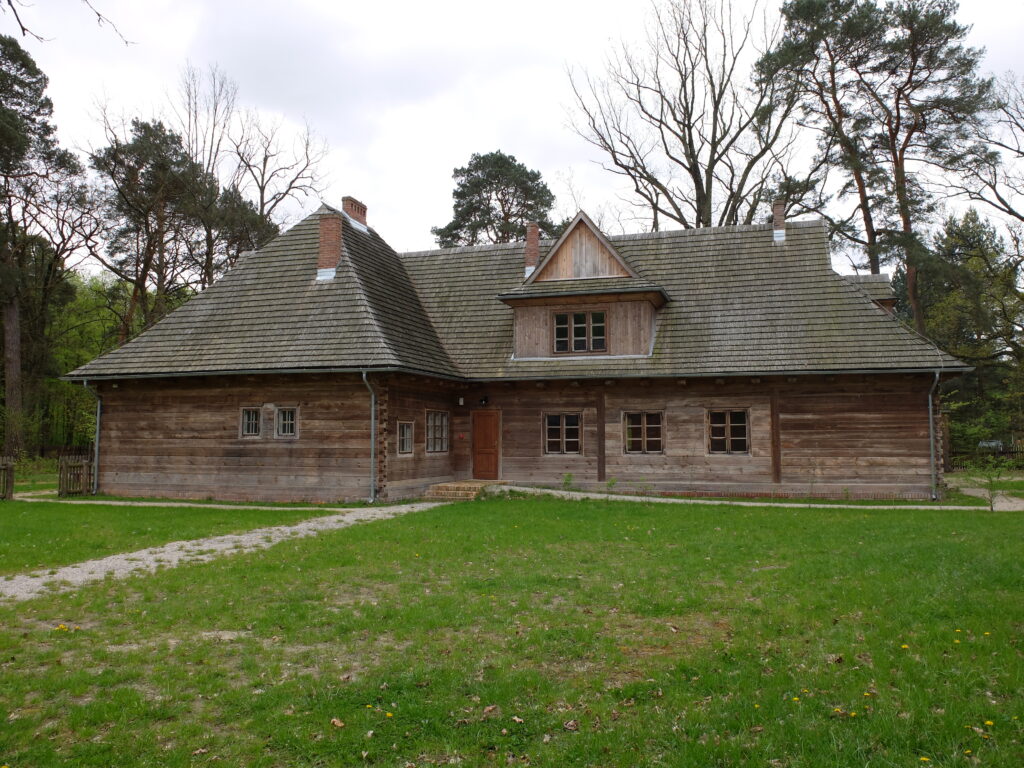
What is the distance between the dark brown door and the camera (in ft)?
69.4

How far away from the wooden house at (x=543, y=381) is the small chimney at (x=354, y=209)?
1.12 meters

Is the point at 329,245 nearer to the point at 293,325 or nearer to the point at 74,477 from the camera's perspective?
the point at 293,325

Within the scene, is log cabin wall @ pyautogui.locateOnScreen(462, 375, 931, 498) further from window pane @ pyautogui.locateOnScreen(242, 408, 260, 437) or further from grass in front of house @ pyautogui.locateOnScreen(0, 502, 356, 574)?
grass in front of house @ pyautogui.locateOnScreen(0, 502, 356, 574)

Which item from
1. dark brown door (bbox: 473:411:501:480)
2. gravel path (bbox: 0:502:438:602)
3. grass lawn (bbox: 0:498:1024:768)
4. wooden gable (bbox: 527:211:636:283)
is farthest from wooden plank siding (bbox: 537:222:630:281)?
grass lawn (bbox: 0:498:1024:768)

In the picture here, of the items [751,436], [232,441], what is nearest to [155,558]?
[232,441]

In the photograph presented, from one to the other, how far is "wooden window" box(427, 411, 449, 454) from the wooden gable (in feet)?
15.7

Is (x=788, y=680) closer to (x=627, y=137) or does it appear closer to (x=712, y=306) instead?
(x=712, y=306)

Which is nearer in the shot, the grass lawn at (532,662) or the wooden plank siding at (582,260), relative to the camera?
the grass lawn at (532,662)

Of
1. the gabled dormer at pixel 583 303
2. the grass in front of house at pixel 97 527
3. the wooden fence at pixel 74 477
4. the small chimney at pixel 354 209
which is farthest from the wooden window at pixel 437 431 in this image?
the wooden fence at pixel 74 477

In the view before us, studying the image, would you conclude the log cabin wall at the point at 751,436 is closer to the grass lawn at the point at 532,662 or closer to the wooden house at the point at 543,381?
the wooden house at the point at 543,381

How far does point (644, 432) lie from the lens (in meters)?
20.1

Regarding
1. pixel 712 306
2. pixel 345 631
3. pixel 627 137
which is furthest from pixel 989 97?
pixel 345 631

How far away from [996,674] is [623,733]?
290cm

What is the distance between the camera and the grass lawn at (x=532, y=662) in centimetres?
448
